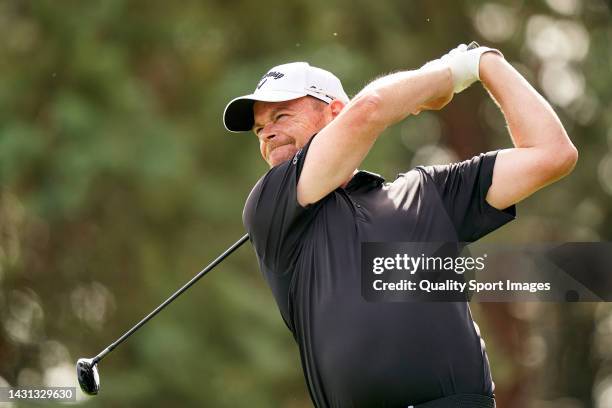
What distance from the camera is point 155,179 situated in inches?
444

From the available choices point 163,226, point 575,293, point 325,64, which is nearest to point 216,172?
point 163,226

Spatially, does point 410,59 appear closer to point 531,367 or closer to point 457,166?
point 531,367

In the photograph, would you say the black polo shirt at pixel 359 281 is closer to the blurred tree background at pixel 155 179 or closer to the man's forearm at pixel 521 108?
the man's forearm at pixel 521 108

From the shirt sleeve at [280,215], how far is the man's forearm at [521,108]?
1.77 ft

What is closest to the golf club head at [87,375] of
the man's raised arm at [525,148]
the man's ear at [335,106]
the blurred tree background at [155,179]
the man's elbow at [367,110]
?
the man's ear at [335,106]

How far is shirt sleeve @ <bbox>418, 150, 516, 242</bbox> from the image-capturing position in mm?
3600

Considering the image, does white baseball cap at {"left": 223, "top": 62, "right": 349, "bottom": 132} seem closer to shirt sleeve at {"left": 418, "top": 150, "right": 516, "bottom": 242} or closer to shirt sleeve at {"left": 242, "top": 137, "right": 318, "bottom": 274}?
shirt sleeve at {"left": 242, "top": 137, "right": 318, "bottom": 274}

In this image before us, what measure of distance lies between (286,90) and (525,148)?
0.80 meters

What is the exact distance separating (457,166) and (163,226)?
8223mm

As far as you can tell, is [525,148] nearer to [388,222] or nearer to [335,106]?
[388,222]

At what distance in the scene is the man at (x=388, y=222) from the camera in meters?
3.43

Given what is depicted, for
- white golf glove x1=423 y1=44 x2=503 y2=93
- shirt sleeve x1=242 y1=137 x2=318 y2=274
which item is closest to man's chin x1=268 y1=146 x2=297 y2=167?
shirt sleeve x1=242 y1=137 x2=318 y2=274

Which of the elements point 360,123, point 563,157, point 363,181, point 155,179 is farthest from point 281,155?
point 155,179

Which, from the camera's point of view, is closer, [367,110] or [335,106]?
[367,110]
